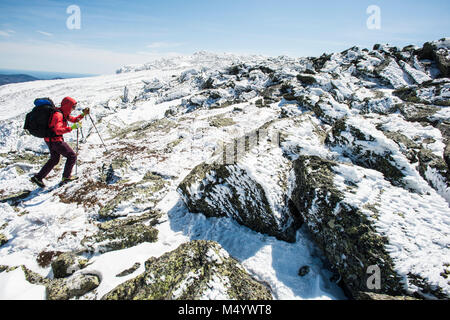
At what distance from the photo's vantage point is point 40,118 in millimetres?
9242

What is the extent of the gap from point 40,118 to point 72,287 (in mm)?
8302

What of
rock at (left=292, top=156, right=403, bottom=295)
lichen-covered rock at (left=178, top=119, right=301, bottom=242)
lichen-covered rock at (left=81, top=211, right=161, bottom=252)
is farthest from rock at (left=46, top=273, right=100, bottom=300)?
rock at (left=292, top=156, right=403, bottom=295)

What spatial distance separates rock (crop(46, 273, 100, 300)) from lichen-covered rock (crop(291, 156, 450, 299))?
244 inches

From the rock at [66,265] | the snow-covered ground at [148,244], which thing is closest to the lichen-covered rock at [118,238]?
the snow-covered ground at [148,244]

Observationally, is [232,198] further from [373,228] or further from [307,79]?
[307,79]

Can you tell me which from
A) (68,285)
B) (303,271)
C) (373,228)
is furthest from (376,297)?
(68,285)

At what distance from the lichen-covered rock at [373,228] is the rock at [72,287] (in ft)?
20.3

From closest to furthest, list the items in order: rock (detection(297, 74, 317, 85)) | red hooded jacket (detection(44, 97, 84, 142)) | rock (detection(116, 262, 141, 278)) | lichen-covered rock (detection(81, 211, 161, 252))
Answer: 1. rock (detection(116, 262, 141, 278))
2. lichen-covered rock (detection(81, 211, 161, 252))
3. red hooded jacket (detection(44, 97, 84, 142))
4. rock (detection(297, 74, 317, 85))

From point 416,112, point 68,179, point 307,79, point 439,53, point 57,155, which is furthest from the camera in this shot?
point 439,53

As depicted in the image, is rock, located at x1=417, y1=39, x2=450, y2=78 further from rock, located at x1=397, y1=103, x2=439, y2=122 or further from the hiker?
the hiker

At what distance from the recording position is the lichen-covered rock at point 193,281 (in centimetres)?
424

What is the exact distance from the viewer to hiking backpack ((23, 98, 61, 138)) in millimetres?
9234

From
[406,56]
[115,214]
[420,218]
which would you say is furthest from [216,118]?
[406,56]
